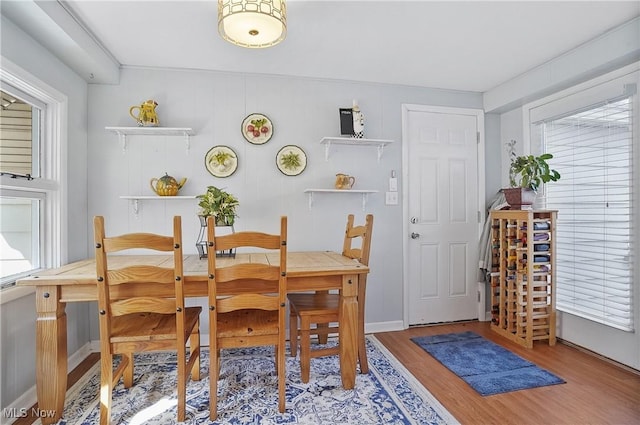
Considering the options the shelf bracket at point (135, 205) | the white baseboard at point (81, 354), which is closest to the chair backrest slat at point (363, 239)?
the white baseboard at point (81, 354)

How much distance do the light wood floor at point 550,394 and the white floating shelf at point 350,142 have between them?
71.0 inches

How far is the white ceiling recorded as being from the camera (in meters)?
2.00

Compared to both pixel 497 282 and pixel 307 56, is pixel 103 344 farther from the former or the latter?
pixel 497 282

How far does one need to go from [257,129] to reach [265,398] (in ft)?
6.88

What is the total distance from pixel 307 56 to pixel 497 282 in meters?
2.74

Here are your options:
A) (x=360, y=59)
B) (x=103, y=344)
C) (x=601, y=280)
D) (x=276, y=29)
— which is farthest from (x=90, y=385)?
(x=601, y=280)

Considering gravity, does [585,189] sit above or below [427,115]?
below

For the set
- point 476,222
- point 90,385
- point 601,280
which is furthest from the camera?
point 476,222

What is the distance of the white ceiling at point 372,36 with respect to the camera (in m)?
2.00

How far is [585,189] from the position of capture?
105 inches

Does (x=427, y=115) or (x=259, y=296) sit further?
(x=427, y=115)

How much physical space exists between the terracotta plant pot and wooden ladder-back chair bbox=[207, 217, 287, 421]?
7.25 ft

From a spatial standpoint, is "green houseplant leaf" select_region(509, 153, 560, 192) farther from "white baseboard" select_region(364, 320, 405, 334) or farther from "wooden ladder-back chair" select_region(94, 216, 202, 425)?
"wooden ladder-back chair" select_region(94, 216, 202, 425)

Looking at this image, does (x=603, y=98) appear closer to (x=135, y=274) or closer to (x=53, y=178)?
(x=135, y=274)
